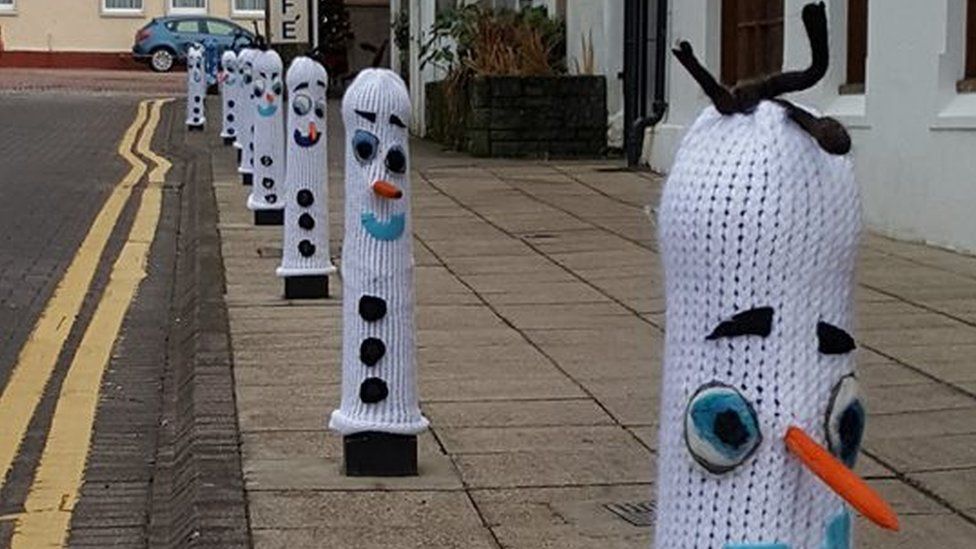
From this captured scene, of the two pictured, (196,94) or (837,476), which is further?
(196,94)

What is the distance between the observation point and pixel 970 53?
11344 millimetres

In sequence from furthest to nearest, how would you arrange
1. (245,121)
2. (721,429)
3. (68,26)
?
(68,26) → (245,121) → (721,429)

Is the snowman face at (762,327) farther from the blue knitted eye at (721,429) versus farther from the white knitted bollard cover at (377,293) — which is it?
the white knitted bollard cover at (377,293)

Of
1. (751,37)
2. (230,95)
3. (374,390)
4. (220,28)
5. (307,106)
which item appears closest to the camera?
(374,390)

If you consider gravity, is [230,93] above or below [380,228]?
below

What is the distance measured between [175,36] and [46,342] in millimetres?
41032

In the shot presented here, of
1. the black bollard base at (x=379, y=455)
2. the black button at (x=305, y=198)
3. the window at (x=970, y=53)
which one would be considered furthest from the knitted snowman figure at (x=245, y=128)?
the black bollard base at (x=379, y=455)

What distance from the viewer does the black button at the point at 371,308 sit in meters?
5.99

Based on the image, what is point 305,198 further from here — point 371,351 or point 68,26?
point 68,26

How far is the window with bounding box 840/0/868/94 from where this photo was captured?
1312 centimetres

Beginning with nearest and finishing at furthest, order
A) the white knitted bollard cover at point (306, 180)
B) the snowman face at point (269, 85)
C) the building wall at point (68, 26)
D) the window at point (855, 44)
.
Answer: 1. the white knitted bollard cover at point (306, 180)
2. the snowman face at point (269, 85)
3. the window at point (855, 44)
4. the building wall at point (68, 26)

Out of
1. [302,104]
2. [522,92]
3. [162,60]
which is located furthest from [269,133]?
[162,60]

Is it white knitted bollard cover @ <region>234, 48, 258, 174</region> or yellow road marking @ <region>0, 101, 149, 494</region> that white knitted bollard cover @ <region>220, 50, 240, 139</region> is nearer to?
white knitted bollard cover @ <region>234, 48, 258, 174</region>

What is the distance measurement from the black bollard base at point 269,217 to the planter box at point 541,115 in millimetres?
6789
